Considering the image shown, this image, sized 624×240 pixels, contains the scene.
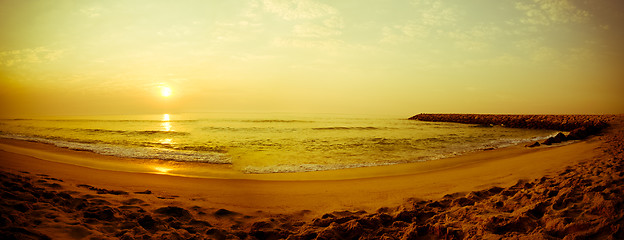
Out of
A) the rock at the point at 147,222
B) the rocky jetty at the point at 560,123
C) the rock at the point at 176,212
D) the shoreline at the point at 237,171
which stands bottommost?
the shoreline at the point at 237,171

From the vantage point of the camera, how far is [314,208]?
538cm

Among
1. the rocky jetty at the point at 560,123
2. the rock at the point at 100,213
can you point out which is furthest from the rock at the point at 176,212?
the rocky jetty at the point at 560,123

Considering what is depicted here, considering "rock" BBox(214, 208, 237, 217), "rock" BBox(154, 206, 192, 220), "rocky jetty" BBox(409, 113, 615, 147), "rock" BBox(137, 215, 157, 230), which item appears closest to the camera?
"rock" BBox(137, 215, 157, 230)

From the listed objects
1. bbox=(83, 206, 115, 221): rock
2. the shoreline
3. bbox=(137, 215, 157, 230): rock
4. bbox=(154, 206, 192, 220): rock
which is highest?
bbox=(83, 206, 115, 221): rock

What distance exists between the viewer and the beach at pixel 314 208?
3.46m

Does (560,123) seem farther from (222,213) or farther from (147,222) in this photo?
(147,222)

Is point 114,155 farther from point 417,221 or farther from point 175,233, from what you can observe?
point 417,221

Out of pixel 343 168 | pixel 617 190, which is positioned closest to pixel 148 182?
pixel 343 168

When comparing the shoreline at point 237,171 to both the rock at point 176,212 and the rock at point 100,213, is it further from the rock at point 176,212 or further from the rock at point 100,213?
the rock at point 100,213

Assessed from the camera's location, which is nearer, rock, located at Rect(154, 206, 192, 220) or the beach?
the beach

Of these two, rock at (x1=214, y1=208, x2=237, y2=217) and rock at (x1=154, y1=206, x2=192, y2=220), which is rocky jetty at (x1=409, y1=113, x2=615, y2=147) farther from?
rock at (x1=154, y1=206, x2=192, y2=220)

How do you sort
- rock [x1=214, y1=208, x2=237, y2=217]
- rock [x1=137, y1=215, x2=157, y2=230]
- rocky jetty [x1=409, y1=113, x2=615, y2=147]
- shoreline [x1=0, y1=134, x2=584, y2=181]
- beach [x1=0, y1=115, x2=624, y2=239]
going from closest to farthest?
beach [x1=0, y1=115, x2=624, y2=239] → rock [x1=137, y1=215, x2=157, y2=230] → rock [x1=214, y1=208, x2=237, y2=217] → shoreline [x1=0, y1=134, x2=584, y2=181] → rocky jetty [x1=409, y1=113, x2=615, y2=147]

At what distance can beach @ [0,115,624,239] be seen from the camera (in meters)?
3.46

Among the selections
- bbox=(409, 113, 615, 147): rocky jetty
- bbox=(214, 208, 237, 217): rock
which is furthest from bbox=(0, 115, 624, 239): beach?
bbox=(409, 113, 615, 147): rocky jetty
